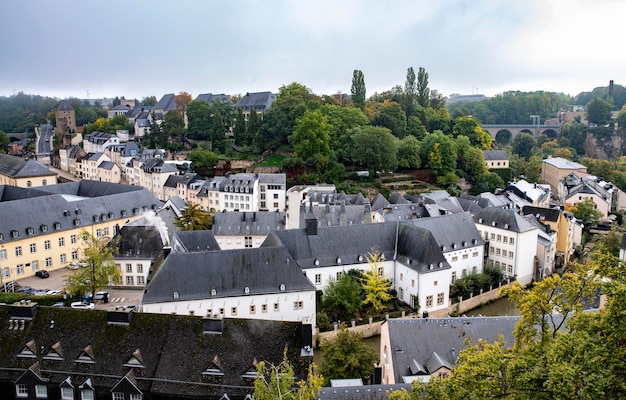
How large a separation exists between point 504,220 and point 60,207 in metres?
31.7

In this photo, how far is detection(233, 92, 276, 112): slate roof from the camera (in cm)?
7746

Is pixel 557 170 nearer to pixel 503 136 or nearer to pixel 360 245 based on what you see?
pixel 503 136

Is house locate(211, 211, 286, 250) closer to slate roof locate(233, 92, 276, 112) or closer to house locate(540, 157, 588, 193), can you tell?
slate roof locate(233, 92, 276, 112)

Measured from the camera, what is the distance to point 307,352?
1747 cm

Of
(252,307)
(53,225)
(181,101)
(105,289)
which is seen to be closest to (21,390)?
(252,307)

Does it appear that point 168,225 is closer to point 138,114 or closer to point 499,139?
point 138,114

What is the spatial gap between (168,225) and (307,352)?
25.0 m

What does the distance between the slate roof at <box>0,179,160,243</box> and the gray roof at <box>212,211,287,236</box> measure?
8.06m

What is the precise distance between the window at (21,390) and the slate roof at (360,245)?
14.8m

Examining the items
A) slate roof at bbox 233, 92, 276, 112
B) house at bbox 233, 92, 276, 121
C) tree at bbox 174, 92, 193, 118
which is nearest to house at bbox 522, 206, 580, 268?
house at bbox 233, 92, 276, 121

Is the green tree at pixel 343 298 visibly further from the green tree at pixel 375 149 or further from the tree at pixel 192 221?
the green tree at pixel 375 149

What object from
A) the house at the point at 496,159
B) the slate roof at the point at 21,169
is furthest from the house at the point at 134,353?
the house at the point at 496,159

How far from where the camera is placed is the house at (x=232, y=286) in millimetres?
25047

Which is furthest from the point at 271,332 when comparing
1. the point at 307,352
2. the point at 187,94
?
the point at 187,94
